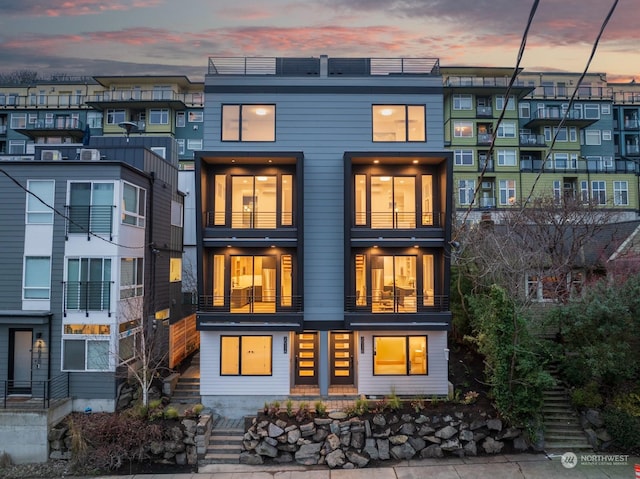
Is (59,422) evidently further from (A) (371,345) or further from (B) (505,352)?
(B) (505,352)

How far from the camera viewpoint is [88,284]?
15.0 m

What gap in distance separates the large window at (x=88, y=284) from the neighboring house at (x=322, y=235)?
11.3ft

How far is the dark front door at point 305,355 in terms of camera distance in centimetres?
1630

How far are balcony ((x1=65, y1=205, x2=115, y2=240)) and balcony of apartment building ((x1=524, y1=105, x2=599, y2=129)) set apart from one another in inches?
1491

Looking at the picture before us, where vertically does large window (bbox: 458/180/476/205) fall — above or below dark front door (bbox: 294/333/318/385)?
above

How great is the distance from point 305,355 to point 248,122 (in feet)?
31.8

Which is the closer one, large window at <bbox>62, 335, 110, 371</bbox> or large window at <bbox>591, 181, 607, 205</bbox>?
large window at <bbox>62, 335, 110, 371</bbox>

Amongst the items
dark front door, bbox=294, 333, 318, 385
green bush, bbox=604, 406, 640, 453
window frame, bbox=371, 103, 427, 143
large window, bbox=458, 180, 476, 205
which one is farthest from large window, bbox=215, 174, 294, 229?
large window, bbox=458, 180, 476, 205

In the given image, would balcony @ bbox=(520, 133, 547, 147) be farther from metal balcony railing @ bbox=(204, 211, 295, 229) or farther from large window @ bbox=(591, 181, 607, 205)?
metal balcony railing @ bbox=(204, 211, 295, 229)

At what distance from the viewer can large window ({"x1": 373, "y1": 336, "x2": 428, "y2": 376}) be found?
15.6 meters

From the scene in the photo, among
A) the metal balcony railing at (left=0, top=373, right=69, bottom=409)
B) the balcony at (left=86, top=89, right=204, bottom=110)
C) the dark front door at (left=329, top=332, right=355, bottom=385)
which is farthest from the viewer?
the balcony at (left=86, top=89, right=204, bottom=110)

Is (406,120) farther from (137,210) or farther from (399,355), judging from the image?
(137,210)

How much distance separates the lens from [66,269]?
1512cm

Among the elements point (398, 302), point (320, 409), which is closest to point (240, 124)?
point (398, 302)
